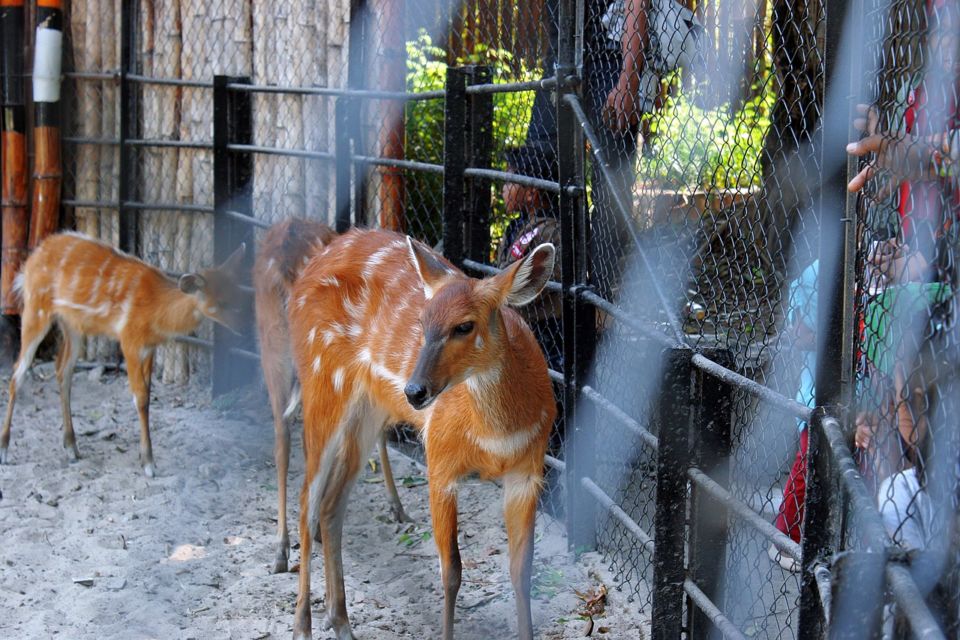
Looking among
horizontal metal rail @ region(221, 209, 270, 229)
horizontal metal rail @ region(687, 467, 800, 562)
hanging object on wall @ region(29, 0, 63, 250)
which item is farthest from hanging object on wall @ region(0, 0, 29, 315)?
horizontal metal rail @ region(687, 467, 800, 562)

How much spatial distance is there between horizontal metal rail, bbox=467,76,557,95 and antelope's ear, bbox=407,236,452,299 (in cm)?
93

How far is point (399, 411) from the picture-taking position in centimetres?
441

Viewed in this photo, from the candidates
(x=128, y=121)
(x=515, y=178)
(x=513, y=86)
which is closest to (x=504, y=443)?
(x=515, y=178)

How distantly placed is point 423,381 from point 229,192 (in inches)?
157

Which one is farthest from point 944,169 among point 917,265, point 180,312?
point 180,312

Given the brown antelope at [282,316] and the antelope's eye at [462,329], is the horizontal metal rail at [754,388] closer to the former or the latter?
the antelope's eye at [462,329]

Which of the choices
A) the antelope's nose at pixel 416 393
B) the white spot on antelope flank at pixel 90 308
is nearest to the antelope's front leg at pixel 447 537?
the antelope's nose at pixel 416 393

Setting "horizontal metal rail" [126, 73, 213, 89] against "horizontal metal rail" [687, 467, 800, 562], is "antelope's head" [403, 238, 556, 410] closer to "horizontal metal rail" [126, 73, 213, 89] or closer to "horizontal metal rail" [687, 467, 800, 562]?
"horizontal metal rail" [687, 467, 800, 562]

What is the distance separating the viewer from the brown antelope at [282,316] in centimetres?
544

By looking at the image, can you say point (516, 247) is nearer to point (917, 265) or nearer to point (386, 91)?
point (386, 91)

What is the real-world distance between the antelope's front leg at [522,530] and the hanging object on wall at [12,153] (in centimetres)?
530

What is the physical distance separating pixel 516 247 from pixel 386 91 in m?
1.45

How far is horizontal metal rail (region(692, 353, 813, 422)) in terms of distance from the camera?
9.14 ft

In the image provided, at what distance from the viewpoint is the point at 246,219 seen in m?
7.11
